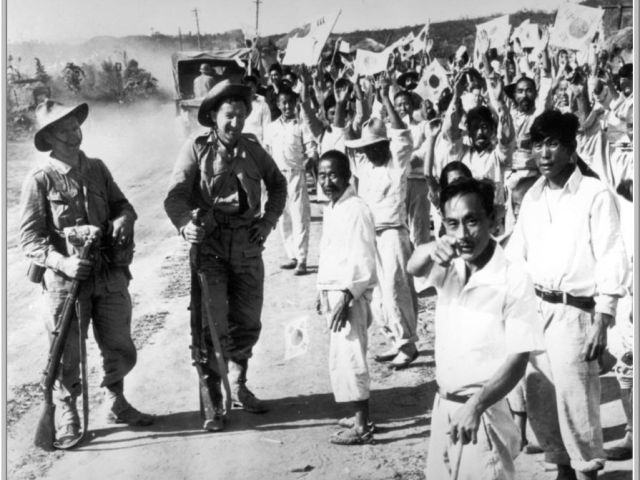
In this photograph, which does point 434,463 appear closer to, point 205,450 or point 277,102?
point 205,450

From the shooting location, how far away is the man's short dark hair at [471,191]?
302cm

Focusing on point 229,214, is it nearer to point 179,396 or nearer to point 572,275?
point 179,396

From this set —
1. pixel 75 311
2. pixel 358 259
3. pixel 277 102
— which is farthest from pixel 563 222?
pixel 277 102

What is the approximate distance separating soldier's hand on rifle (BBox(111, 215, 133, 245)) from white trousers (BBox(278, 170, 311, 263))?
2633 mm

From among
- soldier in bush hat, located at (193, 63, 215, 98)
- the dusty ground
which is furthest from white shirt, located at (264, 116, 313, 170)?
the dusty ground

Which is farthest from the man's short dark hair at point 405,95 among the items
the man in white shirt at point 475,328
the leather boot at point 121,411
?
the man in white shirt at point 475,328

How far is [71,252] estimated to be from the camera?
426cm

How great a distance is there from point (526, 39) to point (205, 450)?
148 inches

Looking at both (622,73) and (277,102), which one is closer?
(622,73)

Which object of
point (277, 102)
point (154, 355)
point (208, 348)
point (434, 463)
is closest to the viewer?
point (434, 463)

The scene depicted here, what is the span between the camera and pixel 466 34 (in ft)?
18.2

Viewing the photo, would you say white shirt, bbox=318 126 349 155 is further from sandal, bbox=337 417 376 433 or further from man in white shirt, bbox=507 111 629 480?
man in white shirt, bbox=507 111 629 480

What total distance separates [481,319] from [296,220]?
4193 mm

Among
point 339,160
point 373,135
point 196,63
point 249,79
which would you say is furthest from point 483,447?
point 249,79
